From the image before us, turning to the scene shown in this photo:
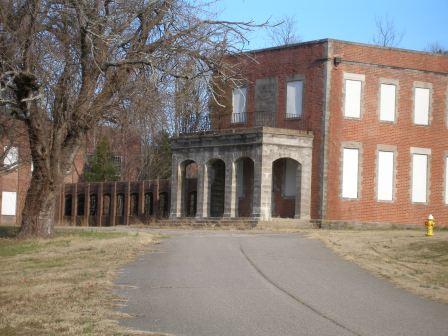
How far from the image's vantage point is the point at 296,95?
136 feet

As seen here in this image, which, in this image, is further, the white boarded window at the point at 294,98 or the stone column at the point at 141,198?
the stone column at the point at 141,198

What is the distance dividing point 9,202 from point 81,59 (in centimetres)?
4103

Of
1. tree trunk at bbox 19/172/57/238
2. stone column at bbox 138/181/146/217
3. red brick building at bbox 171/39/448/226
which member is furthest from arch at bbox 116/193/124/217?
tree trunk at bbox 19/172/57/238

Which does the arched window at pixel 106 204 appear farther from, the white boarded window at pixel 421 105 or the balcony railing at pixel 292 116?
the white boarded window at pixel 421 105

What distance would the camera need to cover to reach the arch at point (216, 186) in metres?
42.8

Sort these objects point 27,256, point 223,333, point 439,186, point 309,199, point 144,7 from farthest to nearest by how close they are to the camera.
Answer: point 439,186
point 309,199
point 144,7
point 27,256
point 223,333

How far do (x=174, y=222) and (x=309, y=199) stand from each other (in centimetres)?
717

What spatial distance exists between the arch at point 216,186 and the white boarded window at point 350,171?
269 inches

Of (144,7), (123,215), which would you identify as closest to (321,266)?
(144,7)

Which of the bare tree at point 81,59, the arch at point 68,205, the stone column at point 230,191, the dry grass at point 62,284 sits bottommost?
the dry grass at point 62,284

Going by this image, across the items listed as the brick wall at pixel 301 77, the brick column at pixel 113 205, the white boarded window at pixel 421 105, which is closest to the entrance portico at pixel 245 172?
the brick wall at pixel 301 77

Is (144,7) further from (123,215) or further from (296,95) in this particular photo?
(123,215)

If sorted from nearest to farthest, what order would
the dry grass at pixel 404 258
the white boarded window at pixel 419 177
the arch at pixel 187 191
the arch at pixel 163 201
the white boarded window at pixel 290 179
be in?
the dry grass at pixel 404 258 → the white boarded window at pixel 290 179 → the white boarded window at pixel 419 177 → the arch at pixel 187 191 → the arch at pixel 163 201

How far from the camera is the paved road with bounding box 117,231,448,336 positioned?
11.0m
